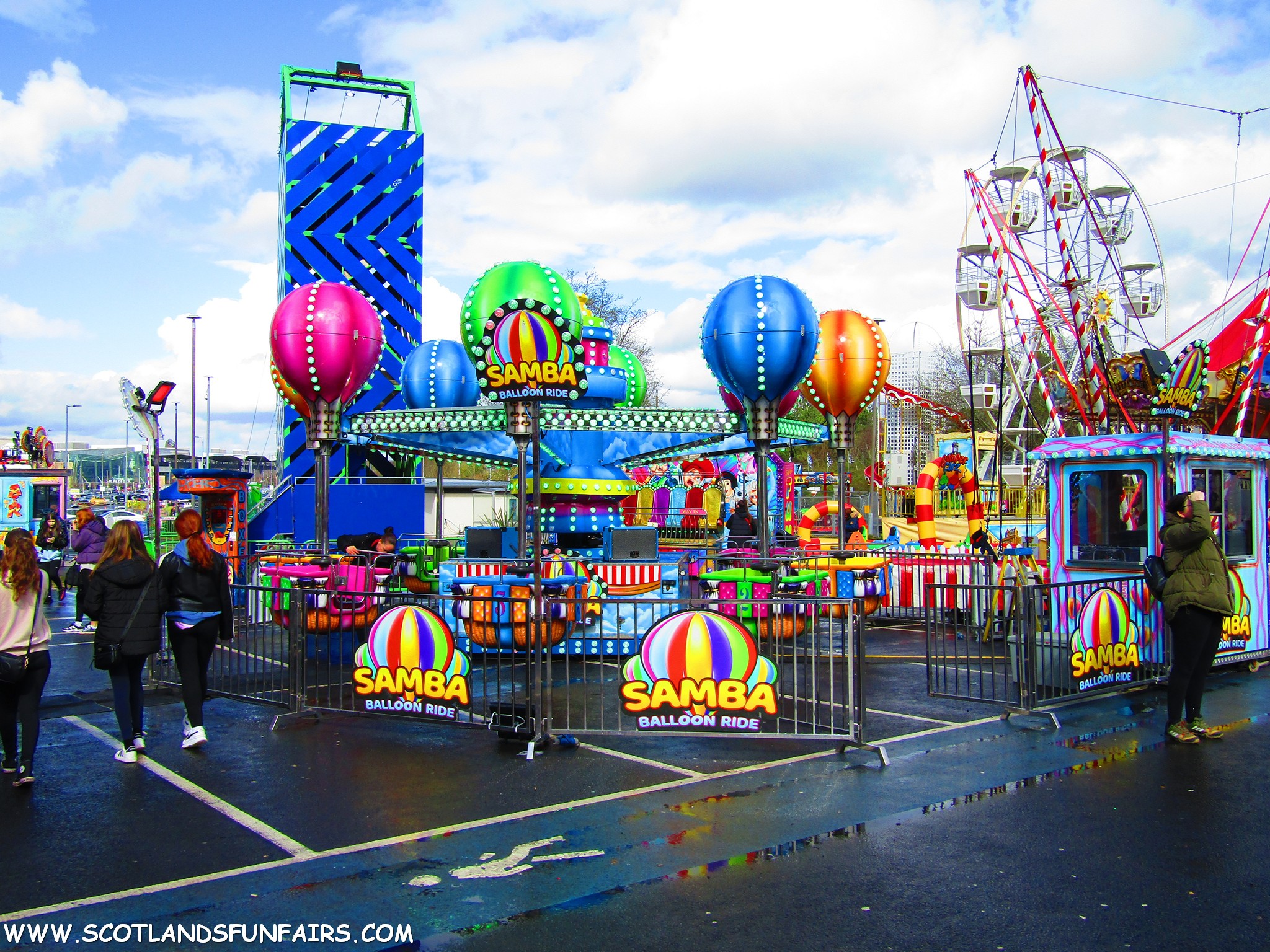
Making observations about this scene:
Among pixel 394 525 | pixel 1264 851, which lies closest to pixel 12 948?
pixel 1264 851

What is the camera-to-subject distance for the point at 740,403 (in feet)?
45.1

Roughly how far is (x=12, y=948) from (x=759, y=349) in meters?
9.62

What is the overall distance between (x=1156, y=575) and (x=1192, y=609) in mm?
468

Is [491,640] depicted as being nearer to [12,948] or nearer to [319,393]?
[319,393]

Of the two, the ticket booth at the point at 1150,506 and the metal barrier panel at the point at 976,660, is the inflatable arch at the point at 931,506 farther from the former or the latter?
the ticket booth at the point at 1150,506

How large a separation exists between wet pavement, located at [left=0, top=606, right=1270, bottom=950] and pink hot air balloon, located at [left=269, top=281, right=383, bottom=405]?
6051 mm

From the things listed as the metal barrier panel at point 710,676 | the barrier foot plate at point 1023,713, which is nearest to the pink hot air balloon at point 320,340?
the metal barrier panel at point 710,676

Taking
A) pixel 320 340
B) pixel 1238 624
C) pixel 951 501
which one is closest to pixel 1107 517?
pixel 1238 624

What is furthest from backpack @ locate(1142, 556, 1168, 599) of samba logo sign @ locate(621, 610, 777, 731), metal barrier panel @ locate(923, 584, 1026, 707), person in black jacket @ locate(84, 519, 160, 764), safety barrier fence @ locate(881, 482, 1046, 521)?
safety barrier fence @ locate(881, 482, 1046, 521)

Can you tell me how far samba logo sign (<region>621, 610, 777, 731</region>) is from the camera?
7164 millimetres

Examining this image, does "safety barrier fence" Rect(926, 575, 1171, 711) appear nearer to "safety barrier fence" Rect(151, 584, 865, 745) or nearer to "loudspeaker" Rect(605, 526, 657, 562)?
"safety barrier fence" Rect(151, 584, 865, 745)

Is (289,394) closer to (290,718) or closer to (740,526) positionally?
(290,718)

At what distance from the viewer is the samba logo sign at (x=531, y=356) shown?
8742 millimetres

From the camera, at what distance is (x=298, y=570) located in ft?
40.2
